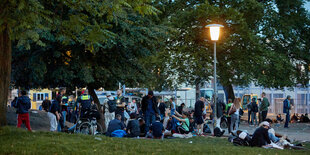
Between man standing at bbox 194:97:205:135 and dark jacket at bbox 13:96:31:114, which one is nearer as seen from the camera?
dark jacket at bbox 13:96:31:114

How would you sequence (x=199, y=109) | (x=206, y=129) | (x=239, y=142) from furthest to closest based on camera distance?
(x=206, y=129)
(x=199, y=109)
(x=239, y=142)

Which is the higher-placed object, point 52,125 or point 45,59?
point 45,59

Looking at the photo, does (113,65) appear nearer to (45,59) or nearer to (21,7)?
(45,59)

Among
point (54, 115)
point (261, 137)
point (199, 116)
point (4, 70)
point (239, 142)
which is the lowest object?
point (239, 142)

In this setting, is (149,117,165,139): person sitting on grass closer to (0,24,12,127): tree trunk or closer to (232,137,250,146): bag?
(232,137,250,146): bag

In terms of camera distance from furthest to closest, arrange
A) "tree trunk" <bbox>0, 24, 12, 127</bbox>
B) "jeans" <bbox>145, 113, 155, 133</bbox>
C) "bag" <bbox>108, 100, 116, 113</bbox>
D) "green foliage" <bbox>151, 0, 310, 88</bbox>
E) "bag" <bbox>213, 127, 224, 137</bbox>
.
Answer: "green foliage" <bbox>151, 0, 310, 88</bbox> < "bag" <bbox>108, 100, 116, 113</bbox> < "bag" <bbox>213, 127, 224, 137</bbox> < "jeans" <bbox>145, 113, 155, 133</bbox> < "tree trunk" <bbox>0, 24, 12, 127</bbox>

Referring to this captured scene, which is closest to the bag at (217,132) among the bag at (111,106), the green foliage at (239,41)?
the bag at (111,106)

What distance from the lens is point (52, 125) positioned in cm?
1697

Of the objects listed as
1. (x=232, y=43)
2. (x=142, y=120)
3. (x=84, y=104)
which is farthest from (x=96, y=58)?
(x=232, y=43)

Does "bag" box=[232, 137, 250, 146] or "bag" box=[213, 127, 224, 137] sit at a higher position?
"bag" box=[232, 137, 250, 146]

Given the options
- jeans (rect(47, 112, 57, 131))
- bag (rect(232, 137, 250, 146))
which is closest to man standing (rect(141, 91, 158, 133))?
jeans (rect(47, 112, 57, 131))

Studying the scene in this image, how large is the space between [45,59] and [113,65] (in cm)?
326

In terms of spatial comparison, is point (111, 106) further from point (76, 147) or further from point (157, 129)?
point (76, 147)

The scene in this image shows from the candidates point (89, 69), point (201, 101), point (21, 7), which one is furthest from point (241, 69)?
point (21, 7)
